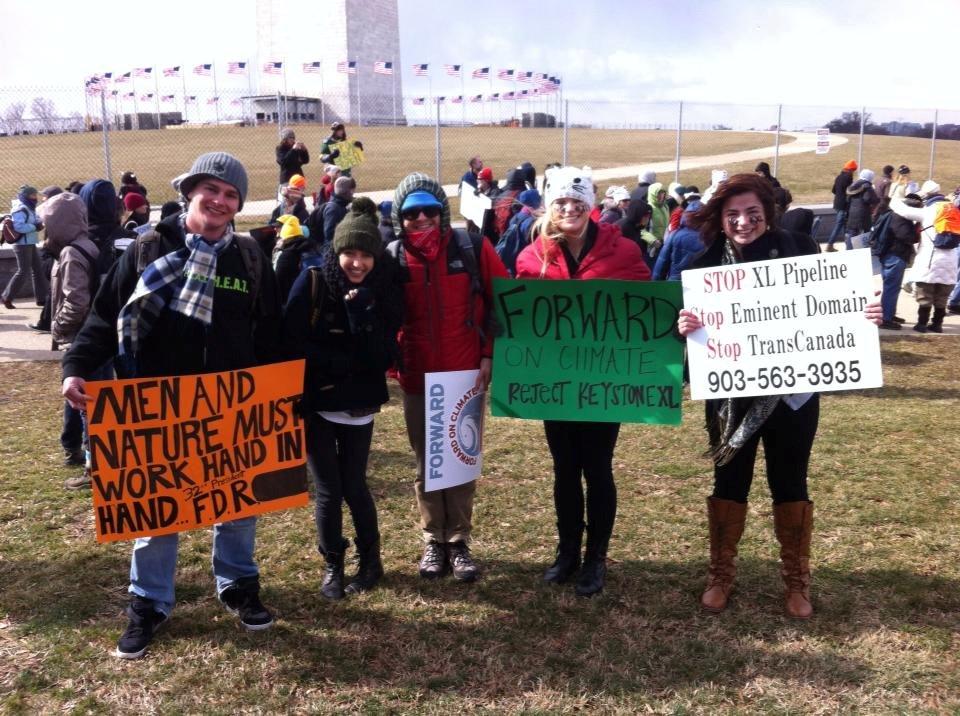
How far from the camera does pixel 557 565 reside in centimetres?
434

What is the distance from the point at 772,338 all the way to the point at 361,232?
1.83 metres

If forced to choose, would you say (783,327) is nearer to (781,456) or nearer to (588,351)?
(781,456)

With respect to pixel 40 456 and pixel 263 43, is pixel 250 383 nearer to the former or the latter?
pixel 40 456

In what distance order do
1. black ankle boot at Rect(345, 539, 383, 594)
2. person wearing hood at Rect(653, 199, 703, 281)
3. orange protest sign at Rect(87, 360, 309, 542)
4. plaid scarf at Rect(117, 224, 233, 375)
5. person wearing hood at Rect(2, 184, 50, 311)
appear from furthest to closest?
person wearing hood at Rect(2, 184, 50, 311) < person wearing hood at Rect(653, 199, 703, 281) < black ankle boot at Rect(345, 539, 383, 594) < orange protest sign at Rect(87, 360, 309, 542) < plaid scarf at Rect(117, 224, 233, 375)

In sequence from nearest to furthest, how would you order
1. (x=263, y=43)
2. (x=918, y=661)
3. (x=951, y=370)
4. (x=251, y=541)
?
(x=918, y=661) → (x=251, y=541) → (x=951, y=370) → (x=263, y=43)

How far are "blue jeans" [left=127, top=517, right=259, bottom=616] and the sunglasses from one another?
1523 millimetres

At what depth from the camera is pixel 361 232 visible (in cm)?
371

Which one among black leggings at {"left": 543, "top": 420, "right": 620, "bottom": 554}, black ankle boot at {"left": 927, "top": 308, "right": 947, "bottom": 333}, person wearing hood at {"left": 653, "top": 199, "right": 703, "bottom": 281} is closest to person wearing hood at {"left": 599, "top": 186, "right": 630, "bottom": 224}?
person wearing hood at {"left": 653, "top": 199, "right": 703, "bottom": 281}

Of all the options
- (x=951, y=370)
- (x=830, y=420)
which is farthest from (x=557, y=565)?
(x=951, y=370)

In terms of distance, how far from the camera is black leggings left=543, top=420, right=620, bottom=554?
4082 mm

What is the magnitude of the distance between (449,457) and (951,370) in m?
6.87

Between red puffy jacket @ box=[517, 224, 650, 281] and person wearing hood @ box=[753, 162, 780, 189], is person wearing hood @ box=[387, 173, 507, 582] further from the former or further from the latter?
person wearing hood @ box=[753, 162, 780, 189]

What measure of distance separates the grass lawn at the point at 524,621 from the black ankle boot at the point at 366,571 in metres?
0.09

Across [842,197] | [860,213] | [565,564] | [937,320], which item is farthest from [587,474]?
[842,197]
